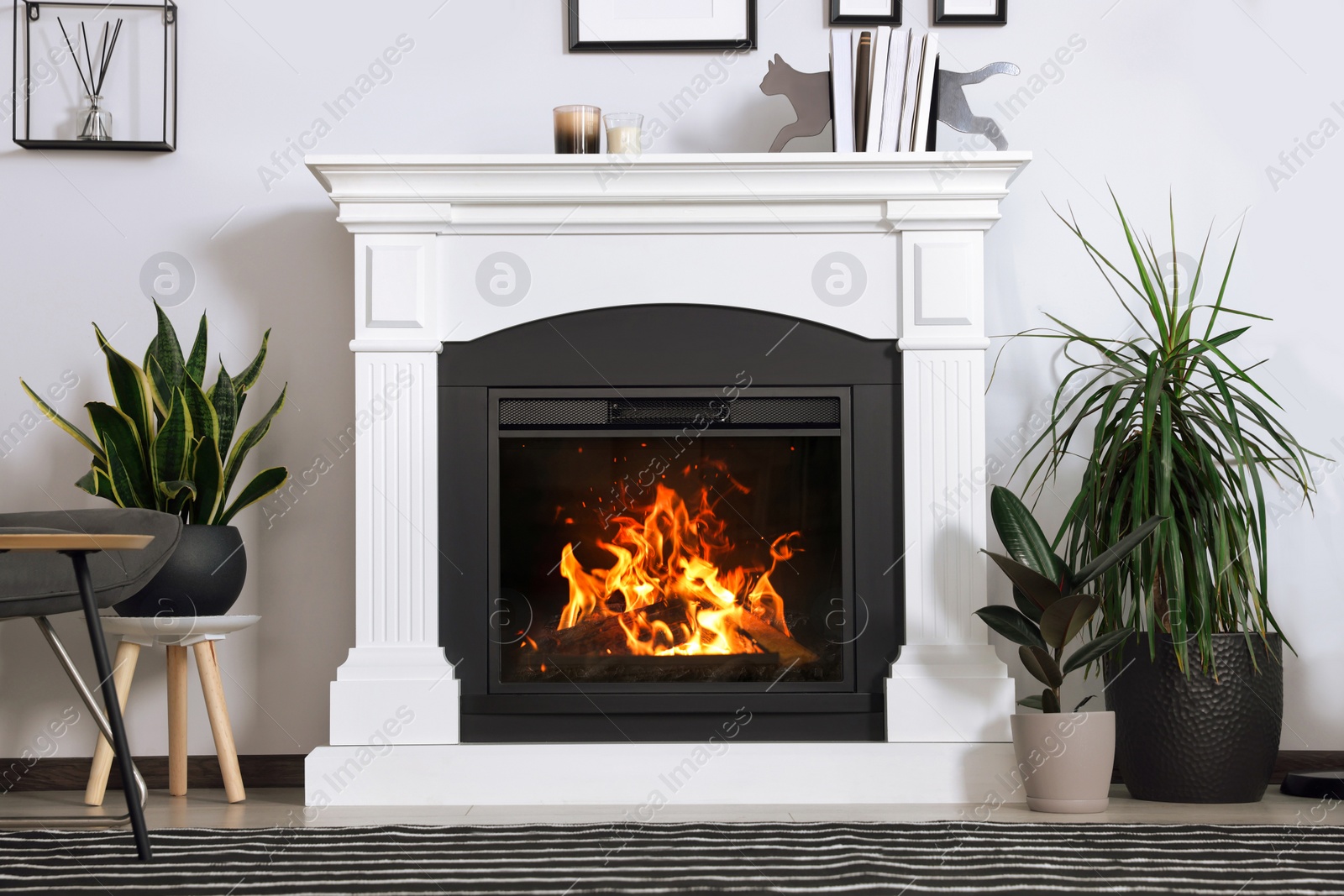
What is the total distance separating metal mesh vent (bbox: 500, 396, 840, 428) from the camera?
2408mm

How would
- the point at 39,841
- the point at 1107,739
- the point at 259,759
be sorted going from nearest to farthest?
the point at 39,841 → the point at 1107,739 → the point at 259,759

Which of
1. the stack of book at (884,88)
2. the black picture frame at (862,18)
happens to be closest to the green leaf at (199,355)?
the stack of book at (884,88)

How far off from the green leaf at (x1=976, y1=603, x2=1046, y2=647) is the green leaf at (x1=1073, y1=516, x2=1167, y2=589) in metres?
0.13

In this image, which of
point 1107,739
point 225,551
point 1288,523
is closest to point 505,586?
point 225,551

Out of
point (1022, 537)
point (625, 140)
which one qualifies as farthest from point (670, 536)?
point (625, 140)

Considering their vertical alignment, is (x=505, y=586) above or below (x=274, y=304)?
below

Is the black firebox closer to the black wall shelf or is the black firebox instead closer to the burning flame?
the burning flame

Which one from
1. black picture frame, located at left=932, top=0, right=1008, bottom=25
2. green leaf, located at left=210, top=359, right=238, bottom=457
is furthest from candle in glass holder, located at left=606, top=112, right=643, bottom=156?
green leaf, located at left=210, top=359, right=238, bottom=457

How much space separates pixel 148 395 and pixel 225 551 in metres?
→ 0.37

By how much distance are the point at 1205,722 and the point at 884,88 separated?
1.49 meters

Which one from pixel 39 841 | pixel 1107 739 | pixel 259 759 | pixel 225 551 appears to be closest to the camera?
pixel 39 841

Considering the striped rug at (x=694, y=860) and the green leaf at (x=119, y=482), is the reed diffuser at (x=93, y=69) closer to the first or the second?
the green leaf at (x=119, y=482)

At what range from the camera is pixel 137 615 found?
7.41 feet

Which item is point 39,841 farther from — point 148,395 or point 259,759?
point 148,395
